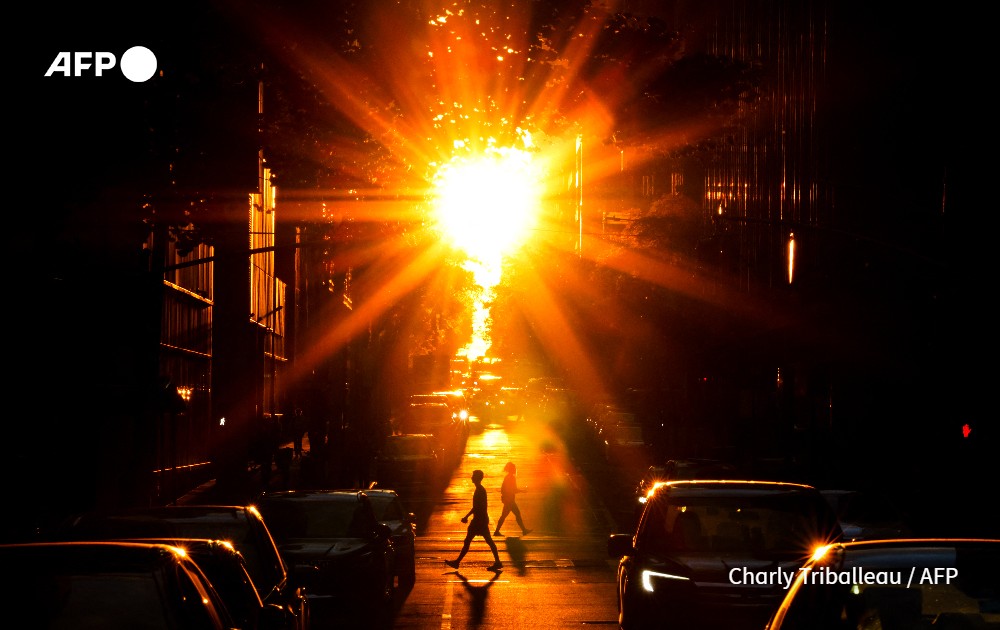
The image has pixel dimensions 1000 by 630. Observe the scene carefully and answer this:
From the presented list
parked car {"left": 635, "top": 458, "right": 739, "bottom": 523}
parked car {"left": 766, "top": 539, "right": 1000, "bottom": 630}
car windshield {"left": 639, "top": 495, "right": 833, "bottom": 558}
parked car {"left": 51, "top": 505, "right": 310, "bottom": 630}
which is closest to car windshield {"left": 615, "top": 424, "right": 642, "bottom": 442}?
parked car {"left": 635, "top": 458, "right": 739, "bottom": 523}

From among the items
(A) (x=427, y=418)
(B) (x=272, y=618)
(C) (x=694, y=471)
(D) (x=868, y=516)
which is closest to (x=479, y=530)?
(D) (x=868, y=516)

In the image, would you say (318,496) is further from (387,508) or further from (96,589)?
(96,589)

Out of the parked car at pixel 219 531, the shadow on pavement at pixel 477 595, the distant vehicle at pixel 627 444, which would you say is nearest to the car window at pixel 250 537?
the parked car at pixel 219 531

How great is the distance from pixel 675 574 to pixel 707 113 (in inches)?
309

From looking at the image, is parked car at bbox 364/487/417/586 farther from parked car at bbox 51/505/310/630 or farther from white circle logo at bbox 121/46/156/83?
parked car at bbox 51/505/310/630

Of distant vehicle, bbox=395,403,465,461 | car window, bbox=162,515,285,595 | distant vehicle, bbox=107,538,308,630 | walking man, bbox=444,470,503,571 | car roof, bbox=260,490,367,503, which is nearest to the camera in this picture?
distant vehicle, bbox=107,538,308,630

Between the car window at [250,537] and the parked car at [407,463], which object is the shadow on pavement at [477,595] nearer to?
the car window at [250,537]

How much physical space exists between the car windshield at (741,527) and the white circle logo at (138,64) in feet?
26.0

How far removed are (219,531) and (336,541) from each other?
4817 millimetres

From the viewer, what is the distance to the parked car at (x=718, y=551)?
1072cm

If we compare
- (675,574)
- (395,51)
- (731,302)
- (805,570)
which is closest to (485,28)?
(395,51)

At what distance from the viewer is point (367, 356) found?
205ft

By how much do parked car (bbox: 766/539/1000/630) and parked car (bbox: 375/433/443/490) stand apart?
38.0 metres

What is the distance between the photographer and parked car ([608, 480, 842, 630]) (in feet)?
35.2
